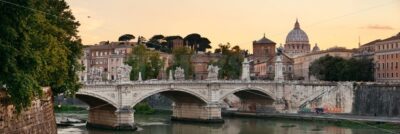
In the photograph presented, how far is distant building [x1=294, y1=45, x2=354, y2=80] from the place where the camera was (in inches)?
2836

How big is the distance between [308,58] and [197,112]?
132 feet

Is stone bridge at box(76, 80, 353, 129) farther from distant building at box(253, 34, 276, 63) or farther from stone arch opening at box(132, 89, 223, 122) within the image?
distant building at box(253, 34, 276, 63)

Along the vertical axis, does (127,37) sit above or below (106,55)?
above

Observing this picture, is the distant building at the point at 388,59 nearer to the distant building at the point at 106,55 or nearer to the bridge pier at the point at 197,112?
the bridge pier at the point at 197,112

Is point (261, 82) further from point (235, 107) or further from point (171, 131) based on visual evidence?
point (171, 131)

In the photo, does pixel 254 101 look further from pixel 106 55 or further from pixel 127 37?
pixel 127 37

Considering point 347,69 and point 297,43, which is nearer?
point 347,69

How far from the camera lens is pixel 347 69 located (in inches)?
2089

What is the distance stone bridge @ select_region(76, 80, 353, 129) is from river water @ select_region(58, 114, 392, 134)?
125 cm

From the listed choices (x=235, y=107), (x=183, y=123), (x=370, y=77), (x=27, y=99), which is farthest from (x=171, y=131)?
(x=370, y=77)

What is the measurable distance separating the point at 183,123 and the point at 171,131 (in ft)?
17.6

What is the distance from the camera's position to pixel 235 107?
53.0 meters

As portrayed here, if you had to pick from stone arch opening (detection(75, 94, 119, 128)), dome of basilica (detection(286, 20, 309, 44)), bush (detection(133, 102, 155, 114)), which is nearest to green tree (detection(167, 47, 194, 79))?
bush (detection(133, 102, 155, 114))

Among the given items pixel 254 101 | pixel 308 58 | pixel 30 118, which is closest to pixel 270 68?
pixel 308 58
